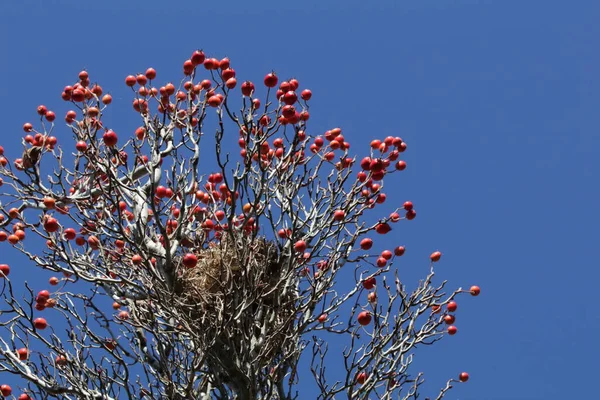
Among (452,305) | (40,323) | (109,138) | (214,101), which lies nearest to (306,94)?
(214,101)

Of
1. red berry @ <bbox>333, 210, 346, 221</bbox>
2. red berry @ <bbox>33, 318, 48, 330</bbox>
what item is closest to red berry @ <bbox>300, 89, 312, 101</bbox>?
red berry @ <bbox>333, 210, 346, 221</bbox>

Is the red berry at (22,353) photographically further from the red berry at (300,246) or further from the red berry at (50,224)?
the red berry at (300,246)

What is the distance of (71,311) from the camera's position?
22.3 feet

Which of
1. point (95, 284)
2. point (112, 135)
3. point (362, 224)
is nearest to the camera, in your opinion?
point (112, 135)

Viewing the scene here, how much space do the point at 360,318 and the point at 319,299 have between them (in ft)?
1.33

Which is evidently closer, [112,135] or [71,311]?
[112,135]

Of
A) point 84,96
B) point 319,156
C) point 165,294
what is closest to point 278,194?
point 319,156

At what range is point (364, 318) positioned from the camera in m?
6.65

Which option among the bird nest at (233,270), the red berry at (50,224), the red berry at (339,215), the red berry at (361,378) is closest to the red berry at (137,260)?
the bird nest at (233,270)

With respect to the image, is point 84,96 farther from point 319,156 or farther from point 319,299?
point 319,299

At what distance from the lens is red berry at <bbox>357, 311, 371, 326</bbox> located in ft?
21.8

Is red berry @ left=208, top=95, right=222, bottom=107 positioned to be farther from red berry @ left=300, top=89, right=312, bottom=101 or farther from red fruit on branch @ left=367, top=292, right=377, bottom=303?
red fruit on branch @ left=367, top=292, right=377, bottom=303

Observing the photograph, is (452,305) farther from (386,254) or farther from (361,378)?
(361,378)

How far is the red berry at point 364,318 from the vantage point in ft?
21.8
